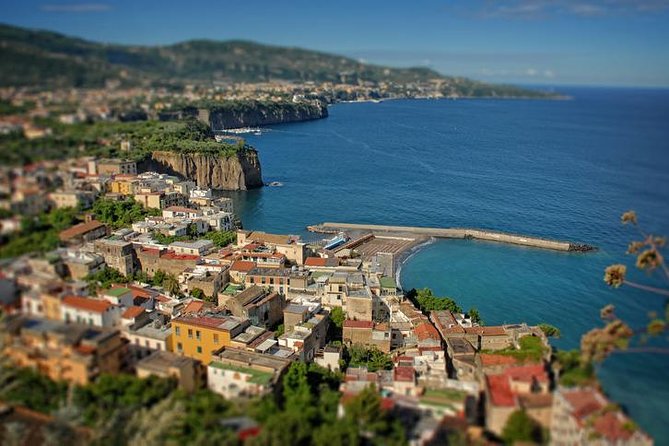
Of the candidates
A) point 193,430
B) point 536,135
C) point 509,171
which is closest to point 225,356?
point 193,430

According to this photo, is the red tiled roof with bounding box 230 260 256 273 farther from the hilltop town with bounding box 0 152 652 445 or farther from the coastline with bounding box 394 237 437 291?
the coastline with bounding box 394 237 437 291

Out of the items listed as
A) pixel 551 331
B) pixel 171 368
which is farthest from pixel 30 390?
pixel 551 331

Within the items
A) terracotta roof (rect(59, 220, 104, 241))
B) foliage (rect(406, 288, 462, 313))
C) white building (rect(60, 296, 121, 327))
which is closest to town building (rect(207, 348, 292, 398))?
white building (rect(60, 296, 121, 327))

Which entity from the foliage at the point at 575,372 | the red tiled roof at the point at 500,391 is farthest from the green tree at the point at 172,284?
the foliage at the point at 575,372

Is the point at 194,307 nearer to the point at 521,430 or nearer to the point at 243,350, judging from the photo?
the point at 243,350

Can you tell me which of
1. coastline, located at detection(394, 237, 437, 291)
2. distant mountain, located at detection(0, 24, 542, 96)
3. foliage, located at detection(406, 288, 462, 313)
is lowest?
coastline, located at detection(394, 237, 437, 291)
